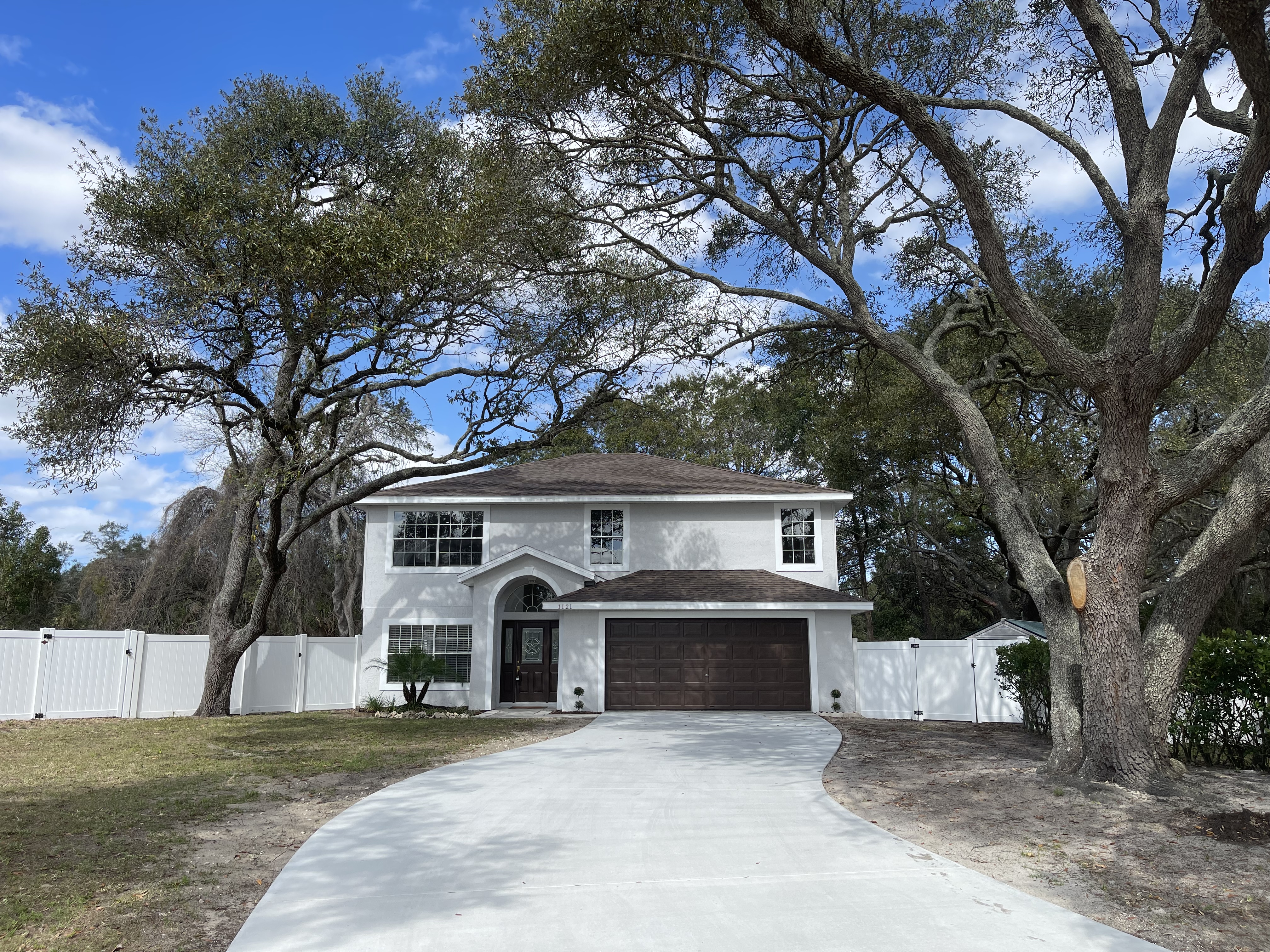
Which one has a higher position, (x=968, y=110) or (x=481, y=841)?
(x=968, y=110)

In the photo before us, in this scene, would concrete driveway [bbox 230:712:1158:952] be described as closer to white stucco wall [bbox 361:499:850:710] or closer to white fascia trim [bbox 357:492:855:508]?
white stucco wall [bbox 361:499:850:710]

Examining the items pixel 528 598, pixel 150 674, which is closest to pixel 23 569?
pixel 150 674

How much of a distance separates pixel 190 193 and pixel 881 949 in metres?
15.7

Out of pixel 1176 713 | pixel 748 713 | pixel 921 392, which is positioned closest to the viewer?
pixel 1176 713

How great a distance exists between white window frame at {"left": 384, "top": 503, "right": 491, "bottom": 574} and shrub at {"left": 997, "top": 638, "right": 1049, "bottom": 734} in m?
12.3

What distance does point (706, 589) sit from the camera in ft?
65.1

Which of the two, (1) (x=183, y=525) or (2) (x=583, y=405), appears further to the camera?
(1) (x=183, y=525)

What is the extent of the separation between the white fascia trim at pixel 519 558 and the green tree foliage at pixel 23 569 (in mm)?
13550

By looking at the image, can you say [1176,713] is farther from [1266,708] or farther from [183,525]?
[183,525]

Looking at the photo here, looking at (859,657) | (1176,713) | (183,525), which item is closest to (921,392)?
(859,657)

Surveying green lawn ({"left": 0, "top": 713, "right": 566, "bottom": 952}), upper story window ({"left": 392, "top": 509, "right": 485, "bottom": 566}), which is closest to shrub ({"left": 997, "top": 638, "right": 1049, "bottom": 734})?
green lawn ({"left": 0, "top": 713, "right": 566, "bottom": 952})

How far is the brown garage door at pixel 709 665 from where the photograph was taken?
1944cm

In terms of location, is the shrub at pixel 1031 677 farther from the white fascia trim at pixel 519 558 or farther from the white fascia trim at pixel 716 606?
the white fascia trim at pixel 519 558

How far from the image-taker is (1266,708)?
9.13 metres
